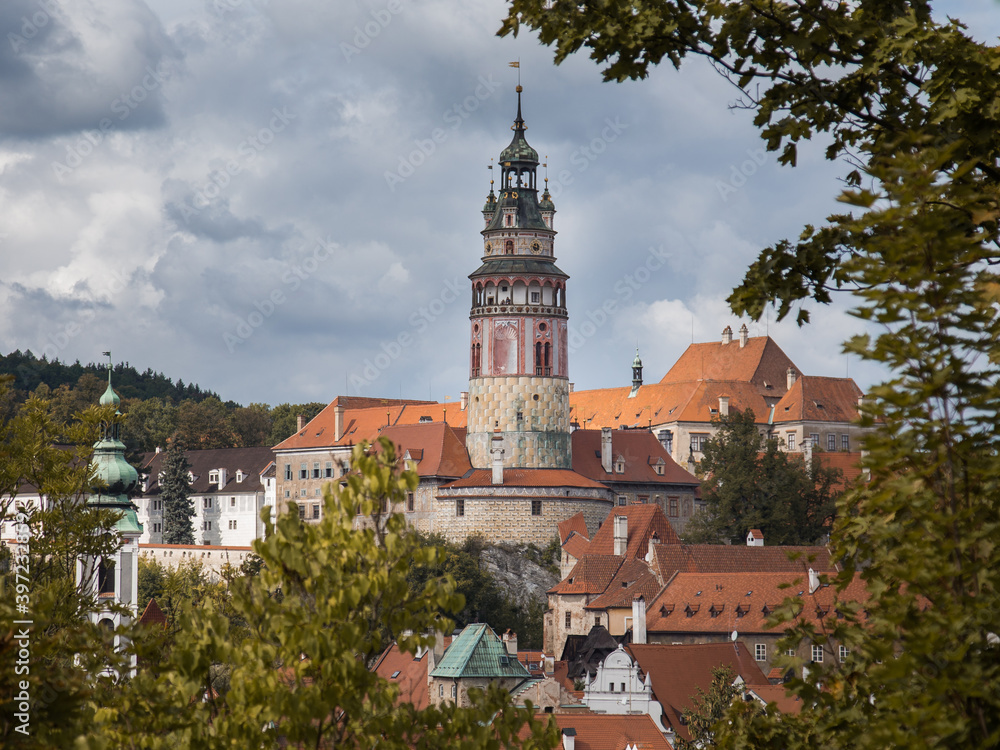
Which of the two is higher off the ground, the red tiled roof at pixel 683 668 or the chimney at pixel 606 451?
the chimney at pixel 606 451

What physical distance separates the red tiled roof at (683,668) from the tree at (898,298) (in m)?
41.4

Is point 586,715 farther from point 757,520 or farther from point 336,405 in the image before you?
point 336,405

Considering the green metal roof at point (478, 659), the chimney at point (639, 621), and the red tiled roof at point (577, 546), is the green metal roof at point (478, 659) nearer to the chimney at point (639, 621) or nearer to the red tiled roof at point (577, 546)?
the chimney at point (639, 621)

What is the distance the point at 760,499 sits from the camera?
78.4 metres

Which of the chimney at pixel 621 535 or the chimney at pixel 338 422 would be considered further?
the chimney at pixel 338 422

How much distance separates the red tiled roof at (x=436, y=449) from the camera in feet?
267

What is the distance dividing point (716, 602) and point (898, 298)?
5681cm

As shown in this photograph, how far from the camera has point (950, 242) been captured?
755 cm

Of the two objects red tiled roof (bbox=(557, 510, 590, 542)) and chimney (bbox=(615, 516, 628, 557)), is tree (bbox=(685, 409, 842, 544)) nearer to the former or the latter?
red tiled roof (bbox=(557, 510, 590, 542))

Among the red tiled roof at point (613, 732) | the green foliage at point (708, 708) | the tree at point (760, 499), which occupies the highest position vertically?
the tree at point (760, 499)

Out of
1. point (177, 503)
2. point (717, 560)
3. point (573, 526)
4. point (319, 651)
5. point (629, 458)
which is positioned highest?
point (629, 458)

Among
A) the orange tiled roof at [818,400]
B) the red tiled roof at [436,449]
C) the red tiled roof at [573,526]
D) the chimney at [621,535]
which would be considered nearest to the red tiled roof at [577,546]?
the chimney at [621,535]

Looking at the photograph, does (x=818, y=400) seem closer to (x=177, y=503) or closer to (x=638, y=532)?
(x=638, y=532)

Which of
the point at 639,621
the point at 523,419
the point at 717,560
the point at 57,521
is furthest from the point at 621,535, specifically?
the point at 57,521
